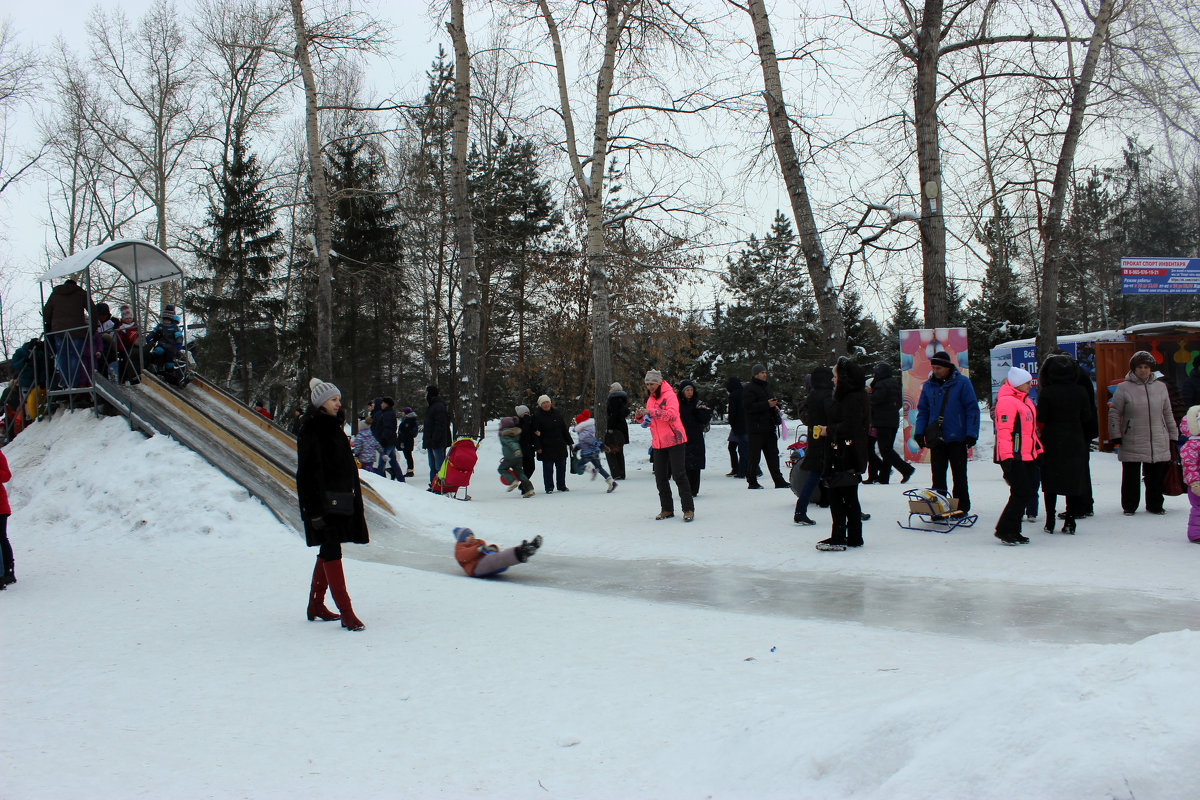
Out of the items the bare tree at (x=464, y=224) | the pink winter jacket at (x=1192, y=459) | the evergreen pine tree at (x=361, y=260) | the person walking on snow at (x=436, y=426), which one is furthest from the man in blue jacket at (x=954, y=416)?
the evergreen pine tree at (x=361, y=260)

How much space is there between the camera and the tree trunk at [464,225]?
51.3 feet

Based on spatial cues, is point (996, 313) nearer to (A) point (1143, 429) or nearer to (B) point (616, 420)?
(B) point (616, 420)

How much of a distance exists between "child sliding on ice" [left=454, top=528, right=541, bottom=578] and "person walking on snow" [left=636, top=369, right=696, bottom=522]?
10.6ft

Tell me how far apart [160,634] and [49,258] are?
43.5 m

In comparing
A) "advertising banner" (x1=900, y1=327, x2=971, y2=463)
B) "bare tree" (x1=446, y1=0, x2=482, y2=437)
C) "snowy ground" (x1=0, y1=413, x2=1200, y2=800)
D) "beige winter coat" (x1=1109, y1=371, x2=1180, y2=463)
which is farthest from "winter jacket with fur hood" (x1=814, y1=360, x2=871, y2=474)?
"bare tree" (x1=446, y1=0, x2=482, y2=437)

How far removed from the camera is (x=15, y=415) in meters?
14.0

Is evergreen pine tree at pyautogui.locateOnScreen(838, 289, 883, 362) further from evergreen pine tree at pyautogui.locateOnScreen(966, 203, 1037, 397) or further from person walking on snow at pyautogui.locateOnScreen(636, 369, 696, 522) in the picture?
person walking on snow at pyautogui.locateOnScreen(636, 369, 696, 522)

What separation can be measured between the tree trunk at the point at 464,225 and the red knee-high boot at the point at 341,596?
964cm

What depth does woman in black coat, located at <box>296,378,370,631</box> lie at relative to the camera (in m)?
5.91

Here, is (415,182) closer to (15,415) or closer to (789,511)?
(15,415)

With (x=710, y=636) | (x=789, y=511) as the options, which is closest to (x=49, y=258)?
(x=789, y=511)

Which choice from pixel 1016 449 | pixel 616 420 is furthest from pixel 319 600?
pixel 616 420

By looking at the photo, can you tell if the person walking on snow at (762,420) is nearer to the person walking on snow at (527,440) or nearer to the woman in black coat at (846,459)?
the person walking on snow at (527,440)

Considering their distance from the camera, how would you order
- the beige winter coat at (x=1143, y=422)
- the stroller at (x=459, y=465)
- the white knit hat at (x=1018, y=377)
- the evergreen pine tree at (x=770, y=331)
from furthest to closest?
the evergreen pine tree at (x=770, y=331) < the stroller at (x=459, y=465) < the beige winter coat at (x=1143, y=422) < the white knit hat at (x=1018, y=377)
